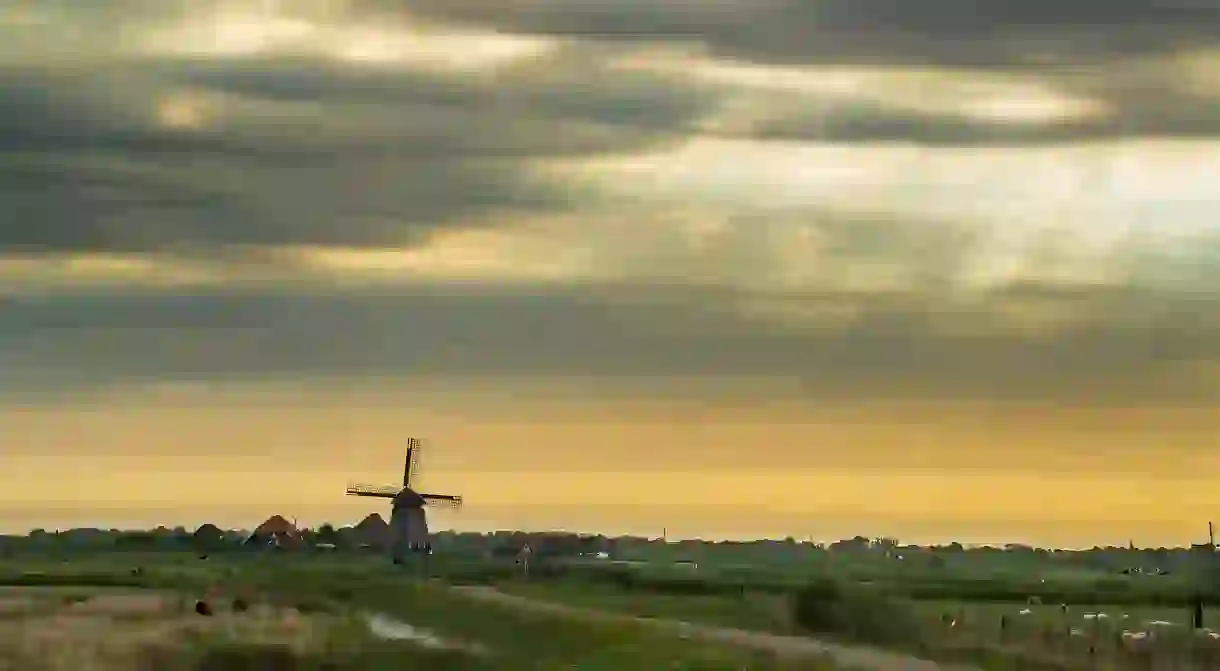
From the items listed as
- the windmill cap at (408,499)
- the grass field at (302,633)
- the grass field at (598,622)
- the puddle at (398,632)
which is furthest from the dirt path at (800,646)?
the windmill cap at (408,499)

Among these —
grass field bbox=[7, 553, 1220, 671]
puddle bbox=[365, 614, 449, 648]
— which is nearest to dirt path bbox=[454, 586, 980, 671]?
grass field bbox=[7, 553, 1220, 671]

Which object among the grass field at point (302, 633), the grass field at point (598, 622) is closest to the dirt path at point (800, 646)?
the grass field at point (598, 622)

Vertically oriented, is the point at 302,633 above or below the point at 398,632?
below

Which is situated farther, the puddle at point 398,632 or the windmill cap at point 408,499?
the windmill cap at point 408,499

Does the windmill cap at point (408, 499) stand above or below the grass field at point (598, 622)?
above

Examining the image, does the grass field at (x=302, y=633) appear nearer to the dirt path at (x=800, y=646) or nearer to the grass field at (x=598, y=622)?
the grass field at (x=598, y=622)

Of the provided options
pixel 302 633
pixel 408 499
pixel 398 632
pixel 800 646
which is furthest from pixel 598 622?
pixel 408 499

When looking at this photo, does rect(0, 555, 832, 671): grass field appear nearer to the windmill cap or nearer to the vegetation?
the vegetation

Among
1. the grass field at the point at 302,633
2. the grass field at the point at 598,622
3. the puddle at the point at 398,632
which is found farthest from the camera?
the puddle at the point at 398,632

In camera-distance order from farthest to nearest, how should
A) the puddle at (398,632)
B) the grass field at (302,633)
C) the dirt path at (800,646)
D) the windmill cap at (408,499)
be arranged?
→ the windmill cap at (408,499) → the puddle at (398,632) → the grass field at (302,633) → the dirt path at (800,646)

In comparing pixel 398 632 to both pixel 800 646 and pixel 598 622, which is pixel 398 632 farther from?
pixel 800 646

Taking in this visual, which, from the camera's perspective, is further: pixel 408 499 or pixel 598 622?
pixel 408 499

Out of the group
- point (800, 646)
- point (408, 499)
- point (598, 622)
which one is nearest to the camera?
point (800, 646)

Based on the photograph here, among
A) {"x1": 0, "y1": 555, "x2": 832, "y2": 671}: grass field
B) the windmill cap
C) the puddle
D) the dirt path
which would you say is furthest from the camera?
the windmill cap
